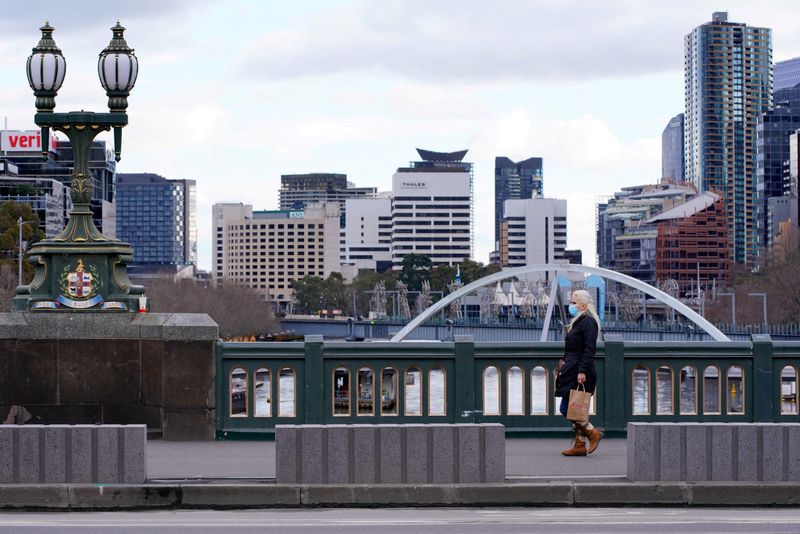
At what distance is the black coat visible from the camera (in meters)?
15.6

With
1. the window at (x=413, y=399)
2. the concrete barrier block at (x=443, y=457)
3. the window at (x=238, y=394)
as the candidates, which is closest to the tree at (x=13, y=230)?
the window at (x=413, y=399)

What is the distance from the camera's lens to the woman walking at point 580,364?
15.6 meters

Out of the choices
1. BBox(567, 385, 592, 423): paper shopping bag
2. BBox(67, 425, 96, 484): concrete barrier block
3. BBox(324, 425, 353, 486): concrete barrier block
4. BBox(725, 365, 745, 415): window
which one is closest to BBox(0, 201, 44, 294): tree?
BBox(725, 365, 745, 415): window

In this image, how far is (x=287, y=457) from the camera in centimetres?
1359

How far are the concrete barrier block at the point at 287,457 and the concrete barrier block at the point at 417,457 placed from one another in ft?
3.33

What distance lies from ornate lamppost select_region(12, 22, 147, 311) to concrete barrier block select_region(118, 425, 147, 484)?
4.22 m

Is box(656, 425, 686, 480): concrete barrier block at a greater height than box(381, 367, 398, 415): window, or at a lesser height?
lesser

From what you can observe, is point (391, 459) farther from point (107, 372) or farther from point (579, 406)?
point (107, 372)

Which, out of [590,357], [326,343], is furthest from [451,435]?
[326,343]

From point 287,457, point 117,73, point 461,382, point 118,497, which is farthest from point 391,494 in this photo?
point 117,73

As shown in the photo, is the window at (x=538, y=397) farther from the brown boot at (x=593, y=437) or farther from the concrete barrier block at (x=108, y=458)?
the concrete barrier block at (x=108, y=458)

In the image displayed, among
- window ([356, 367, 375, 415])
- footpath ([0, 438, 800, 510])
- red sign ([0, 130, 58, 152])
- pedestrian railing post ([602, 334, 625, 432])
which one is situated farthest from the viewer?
red sign ([0, 130, 58, 152])

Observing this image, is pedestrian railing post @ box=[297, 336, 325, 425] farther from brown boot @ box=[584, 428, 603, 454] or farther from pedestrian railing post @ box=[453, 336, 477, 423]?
brown boot @ box=[584, 428, 603, 454]

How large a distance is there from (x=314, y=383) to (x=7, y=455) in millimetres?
4612
